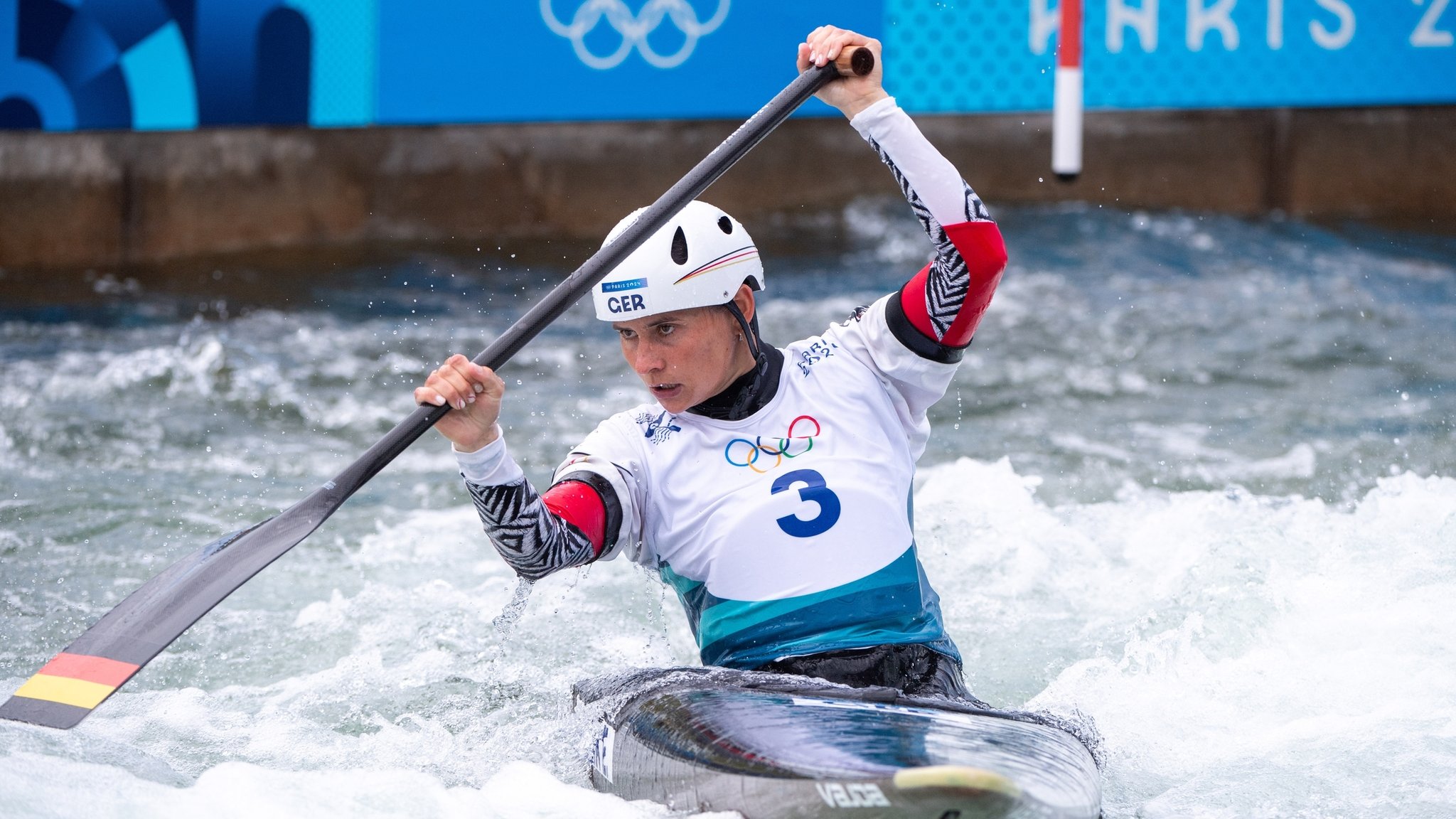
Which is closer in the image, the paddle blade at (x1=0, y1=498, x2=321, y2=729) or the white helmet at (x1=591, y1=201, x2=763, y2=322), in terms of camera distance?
the paddle blade at (x1=0, y1=498, x2=321, y2=729)

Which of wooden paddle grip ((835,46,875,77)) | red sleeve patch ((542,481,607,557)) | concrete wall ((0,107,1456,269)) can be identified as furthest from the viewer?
concrete wall ((0,107,1456,269))

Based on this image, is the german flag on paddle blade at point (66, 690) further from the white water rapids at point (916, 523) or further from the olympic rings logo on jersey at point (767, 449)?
the olympic rings logo on jersey at point (767, 449)

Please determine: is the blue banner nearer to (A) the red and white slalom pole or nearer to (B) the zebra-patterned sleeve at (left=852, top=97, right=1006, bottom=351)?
(A) the red and white slalom pole

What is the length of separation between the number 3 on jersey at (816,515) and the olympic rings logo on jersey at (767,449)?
0.07m

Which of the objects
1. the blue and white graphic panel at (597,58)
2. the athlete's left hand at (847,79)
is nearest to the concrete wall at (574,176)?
the blue and white graphic panel at (597,58)

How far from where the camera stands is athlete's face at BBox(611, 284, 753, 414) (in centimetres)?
314

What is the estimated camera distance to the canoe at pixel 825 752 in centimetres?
243

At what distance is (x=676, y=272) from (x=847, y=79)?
1.97 feet

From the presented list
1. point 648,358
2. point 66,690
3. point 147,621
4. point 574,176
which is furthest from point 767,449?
point 574,176

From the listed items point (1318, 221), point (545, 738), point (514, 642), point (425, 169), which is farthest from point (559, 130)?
point (545, 738)

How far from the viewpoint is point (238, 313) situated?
9.17 meters

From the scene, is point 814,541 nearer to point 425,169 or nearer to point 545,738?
point 545,738

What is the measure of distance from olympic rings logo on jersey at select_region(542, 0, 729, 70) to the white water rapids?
4.68 ft

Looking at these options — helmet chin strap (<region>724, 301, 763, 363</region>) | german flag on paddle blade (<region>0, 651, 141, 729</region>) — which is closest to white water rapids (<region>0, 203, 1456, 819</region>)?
german flag on paddle blade (<region>0, 651, 141, 729</region>)
